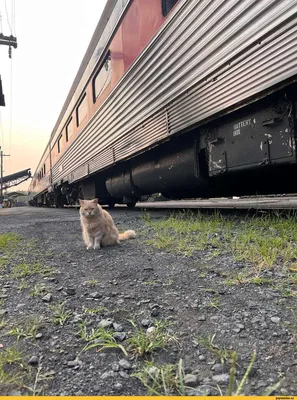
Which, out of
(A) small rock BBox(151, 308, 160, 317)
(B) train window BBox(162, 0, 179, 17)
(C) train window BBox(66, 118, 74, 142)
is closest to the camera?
(A) small rock BBox(151, 308, 160, 317)

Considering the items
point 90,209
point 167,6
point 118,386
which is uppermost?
point 167,6

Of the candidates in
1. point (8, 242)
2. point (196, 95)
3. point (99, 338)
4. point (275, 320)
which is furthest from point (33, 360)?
point (196, 95)

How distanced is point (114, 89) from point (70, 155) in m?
4.61

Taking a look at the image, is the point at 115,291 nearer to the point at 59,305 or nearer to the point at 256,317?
the point at 59,305

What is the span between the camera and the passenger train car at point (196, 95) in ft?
8.85

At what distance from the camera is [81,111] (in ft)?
27.3

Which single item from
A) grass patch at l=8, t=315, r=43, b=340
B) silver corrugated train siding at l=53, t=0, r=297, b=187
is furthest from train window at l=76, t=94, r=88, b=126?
grass patch at l=8, t=315, r=43, b=340

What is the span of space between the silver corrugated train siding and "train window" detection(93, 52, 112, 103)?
69 centimetres

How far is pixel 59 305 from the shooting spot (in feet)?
4.56

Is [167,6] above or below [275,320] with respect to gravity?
above

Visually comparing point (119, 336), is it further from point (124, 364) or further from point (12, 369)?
point (12, 369)

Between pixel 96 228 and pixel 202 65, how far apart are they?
2052mm

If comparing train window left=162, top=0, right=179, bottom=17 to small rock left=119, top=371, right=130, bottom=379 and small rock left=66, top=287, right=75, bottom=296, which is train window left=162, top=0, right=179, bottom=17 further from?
small rock left=119, top=371, right=130, bottom=379

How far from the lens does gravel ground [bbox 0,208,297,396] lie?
868 mm
